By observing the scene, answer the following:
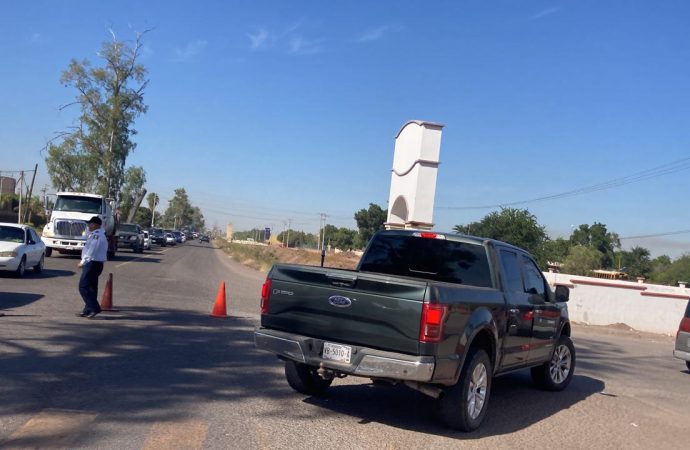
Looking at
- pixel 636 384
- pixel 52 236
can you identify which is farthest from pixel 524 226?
pixel 636 384

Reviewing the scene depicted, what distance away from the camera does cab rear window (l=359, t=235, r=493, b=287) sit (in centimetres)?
770

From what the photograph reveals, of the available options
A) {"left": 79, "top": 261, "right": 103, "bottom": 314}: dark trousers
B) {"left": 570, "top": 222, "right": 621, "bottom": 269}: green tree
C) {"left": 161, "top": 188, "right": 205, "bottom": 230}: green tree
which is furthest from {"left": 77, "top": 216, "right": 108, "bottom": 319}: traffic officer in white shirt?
{"left": 161, "top": 188, "right": 205, "bottom": 230}: green tree

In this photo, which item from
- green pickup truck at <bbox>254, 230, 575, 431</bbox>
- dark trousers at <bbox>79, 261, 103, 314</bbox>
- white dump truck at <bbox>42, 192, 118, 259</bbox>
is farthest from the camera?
white dump truck at <bbox>42, 192, 118, 259</bbox>

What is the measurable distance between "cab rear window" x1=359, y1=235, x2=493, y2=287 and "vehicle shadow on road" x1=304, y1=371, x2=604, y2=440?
57.3 inches

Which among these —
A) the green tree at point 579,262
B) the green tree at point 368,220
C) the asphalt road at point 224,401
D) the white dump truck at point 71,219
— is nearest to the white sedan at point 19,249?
the asphalt road at point 224,401

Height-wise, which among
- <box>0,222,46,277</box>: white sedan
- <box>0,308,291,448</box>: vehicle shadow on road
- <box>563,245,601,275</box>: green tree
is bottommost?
<box>0,308,291,448</box>: vehicle shadow on road

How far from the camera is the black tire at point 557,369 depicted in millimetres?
9398

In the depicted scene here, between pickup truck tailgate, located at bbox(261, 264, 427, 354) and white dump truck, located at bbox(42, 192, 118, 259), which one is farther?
white dump truck, located at bbox(42, 192, 118, 259)

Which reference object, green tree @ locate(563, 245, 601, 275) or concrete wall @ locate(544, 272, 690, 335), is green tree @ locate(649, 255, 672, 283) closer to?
green tree @ locate(563, 245, 601, 275)

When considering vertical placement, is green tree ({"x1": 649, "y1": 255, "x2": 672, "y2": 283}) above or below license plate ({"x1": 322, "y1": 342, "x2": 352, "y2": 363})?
above

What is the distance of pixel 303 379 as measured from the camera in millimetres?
7586

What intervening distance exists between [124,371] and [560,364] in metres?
6.02

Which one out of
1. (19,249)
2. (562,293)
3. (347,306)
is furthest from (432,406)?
(19,249)

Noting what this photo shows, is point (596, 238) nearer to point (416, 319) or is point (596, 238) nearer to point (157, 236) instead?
point (157, 236)
